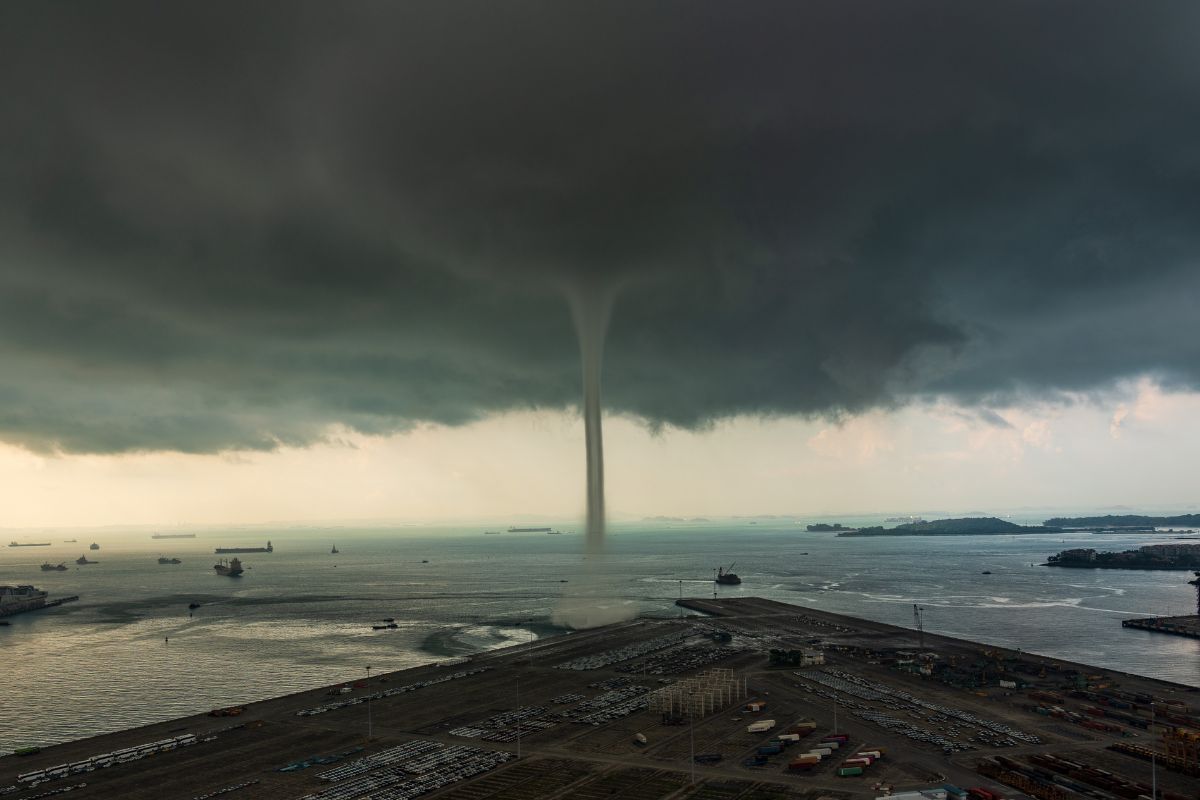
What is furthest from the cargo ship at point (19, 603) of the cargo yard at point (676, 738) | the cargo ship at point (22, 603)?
the cargo yard at point (676, 738)

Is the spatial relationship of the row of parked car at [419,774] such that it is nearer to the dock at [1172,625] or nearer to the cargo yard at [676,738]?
the cargo yard at [676,738]

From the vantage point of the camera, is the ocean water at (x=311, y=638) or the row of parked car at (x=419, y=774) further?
the ocean water at (x=311, y=638)

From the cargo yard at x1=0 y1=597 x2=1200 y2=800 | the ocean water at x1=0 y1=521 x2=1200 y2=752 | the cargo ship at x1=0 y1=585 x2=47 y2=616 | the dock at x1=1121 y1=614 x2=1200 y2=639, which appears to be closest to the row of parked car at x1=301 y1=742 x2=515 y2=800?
the cargo yard at x1=0 y1=597 x2=1200 y2=800

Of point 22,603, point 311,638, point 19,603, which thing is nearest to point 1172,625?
point 311,638

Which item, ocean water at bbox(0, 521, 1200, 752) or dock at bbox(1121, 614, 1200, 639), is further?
dock at bbox(1121, 614, 1200, 639)

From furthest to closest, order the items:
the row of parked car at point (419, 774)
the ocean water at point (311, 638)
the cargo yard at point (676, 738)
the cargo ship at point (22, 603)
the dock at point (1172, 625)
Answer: the cargo ship at point (22, 603) < the dock at point (1172, 625) < the ocean water at point (311, 638) < the cargo yard at point (676, 738) < the row of parked car at point (419, 774)

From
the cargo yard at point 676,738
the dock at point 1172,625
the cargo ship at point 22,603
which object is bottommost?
the dock at point 1172,625

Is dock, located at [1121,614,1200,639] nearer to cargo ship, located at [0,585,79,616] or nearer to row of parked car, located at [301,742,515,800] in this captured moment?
row of parked car, located at [301,742,515,800]

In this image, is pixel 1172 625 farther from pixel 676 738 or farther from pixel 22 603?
pixel 22 603
